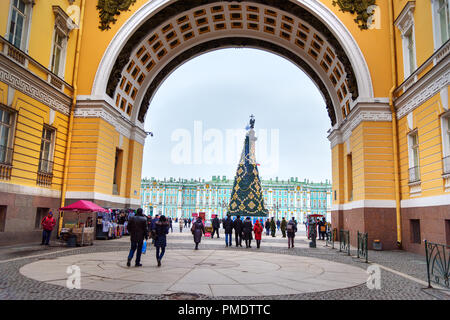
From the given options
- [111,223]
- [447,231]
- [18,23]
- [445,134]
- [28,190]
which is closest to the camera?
[447,231]

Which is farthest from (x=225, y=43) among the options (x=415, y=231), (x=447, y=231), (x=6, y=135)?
(x=447, y=231)

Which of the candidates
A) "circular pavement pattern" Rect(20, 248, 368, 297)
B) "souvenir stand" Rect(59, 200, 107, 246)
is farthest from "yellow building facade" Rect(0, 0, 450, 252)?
"circular pavement pattern" Rect(20, 248, 368, 297)

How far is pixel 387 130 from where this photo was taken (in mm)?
20203

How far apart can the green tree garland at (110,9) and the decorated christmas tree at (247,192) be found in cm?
1967

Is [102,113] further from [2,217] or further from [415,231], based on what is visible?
[415,231]

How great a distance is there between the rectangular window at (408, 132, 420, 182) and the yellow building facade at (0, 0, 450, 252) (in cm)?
7

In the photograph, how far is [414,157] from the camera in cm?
1836

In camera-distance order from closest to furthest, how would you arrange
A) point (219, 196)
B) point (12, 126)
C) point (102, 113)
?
point (12, 126) → point (102, 113) → point (219, 196)

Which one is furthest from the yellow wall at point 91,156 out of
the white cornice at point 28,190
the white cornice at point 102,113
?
the white cornice at point 28,190

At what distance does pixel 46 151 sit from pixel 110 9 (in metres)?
10.1

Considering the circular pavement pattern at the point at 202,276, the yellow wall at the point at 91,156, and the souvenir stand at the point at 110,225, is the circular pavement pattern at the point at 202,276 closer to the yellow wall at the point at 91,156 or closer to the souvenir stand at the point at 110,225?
the souvenir stand at the point at 110,225

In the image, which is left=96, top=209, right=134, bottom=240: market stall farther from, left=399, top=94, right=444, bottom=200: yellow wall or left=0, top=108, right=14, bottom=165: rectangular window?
left=399, top=94, right=444, bottom=200: yellow wall

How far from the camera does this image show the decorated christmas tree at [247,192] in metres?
35.9

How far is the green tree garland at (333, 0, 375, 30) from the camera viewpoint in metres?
21.3
